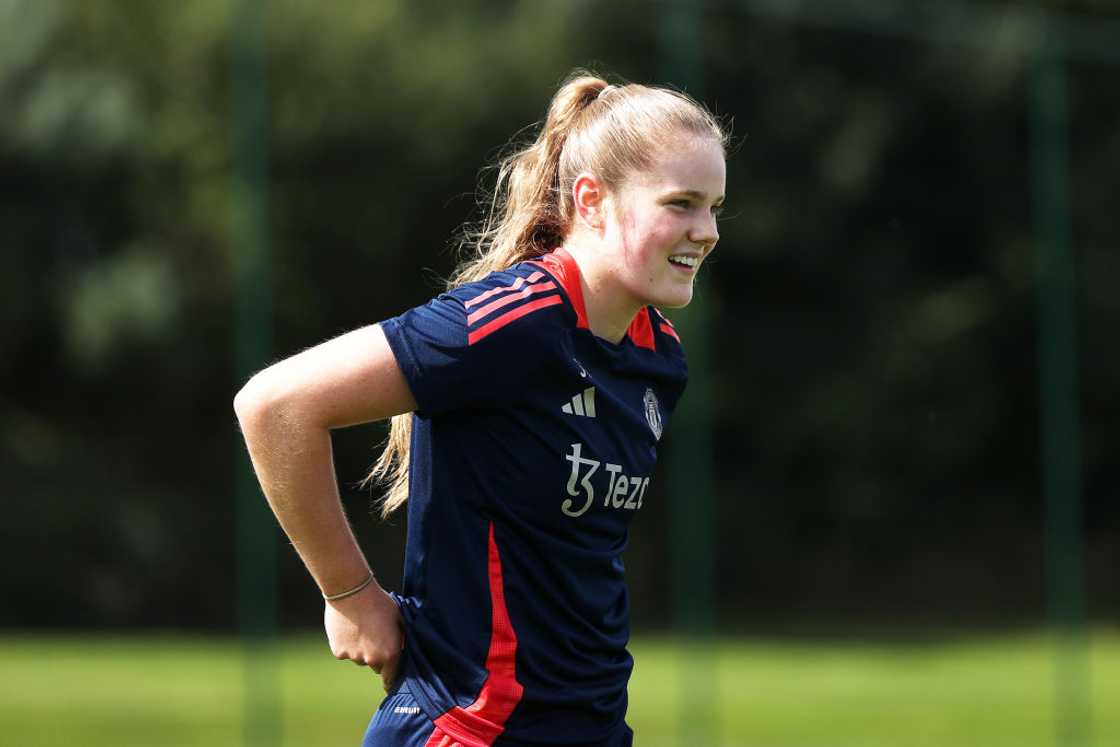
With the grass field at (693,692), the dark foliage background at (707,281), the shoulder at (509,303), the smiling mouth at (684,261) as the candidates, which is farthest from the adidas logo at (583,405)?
the dark foliage background at (707,281)

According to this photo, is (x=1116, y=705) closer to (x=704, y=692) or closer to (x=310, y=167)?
(x=704, y=692)

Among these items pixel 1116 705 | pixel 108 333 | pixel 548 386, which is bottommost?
pixel 1116 705

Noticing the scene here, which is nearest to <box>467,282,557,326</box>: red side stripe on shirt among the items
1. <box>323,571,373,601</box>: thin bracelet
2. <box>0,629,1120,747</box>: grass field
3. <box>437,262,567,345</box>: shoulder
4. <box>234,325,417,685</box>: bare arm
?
<box>437,262,567,345</box>: shoulder

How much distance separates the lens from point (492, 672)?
220 centimetres

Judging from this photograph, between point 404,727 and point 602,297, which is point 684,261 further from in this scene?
point 404,727

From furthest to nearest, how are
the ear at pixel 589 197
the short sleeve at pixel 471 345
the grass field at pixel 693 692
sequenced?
the grass field at pixel 693 692, the ear at pixel 589 197, the short sleeve at pixel 471 345

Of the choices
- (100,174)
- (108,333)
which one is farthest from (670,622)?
(100,174)

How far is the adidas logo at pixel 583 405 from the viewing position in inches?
86.4

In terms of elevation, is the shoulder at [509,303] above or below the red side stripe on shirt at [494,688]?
above

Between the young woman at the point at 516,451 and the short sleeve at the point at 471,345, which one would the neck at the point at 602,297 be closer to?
the young woman at the point at 516,451

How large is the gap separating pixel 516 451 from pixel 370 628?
33 centimetres

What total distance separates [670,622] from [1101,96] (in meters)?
4.74

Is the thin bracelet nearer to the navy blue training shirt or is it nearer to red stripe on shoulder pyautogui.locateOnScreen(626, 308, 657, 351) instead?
the navy blue training shirt

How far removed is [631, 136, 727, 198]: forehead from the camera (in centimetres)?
225
